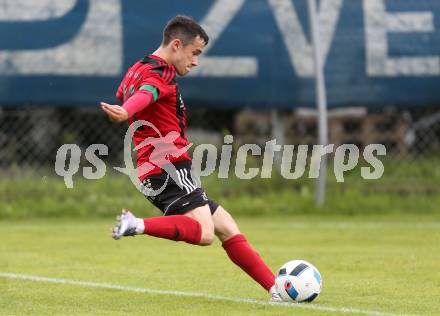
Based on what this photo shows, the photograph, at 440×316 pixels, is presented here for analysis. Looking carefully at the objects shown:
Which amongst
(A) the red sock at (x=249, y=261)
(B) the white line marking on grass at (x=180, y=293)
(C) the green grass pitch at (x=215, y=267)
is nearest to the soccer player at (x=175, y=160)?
(A) the red sock at (x=249, y=261)

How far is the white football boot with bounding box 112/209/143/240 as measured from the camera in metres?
5.83

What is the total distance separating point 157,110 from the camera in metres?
6.46

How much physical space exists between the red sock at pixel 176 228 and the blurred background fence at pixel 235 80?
5.79m

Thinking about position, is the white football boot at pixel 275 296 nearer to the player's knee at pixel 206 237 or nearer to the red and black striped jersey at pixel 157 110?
the player's knee at pixel 206 237

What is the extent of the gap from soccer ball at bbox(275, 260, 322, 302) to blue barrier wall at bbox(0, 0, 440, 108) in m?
5.85

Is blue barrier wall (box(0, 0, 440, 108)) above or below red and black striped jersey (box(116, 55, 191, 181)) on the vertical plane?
below

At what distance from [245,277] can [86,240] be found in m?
2.93

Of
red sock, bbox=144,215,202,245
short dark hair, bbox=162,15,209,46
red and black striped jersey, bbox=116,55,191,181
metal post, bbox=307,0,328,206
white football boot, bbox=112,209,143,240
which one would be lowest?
metal post, bbox=307,0,328,206

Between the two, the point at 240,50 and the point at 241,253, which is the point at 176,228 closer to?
the point at 241,253

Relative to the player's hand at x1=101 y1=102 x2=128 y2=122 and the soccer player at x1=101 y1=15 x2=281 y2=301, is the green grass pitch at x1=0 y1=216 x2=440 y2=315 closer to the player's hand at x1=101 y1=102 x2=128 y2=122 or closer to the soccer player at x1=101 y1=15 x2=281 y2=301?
the soccer player at x1=101 y1=15 x2=281 y2=301

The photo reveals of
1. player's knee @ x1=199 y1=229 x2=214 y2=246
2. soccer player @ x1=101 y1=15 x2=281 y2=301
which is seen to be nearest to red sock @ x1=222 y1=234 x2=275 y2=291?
soccer player @ x1=101 y1=15 x2=281 y2=301

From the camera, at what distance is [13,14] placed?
1177 cm

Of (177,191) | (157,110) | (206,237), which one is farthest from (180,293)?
(157,110)

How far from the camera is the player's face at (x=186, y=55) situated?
652 cm
